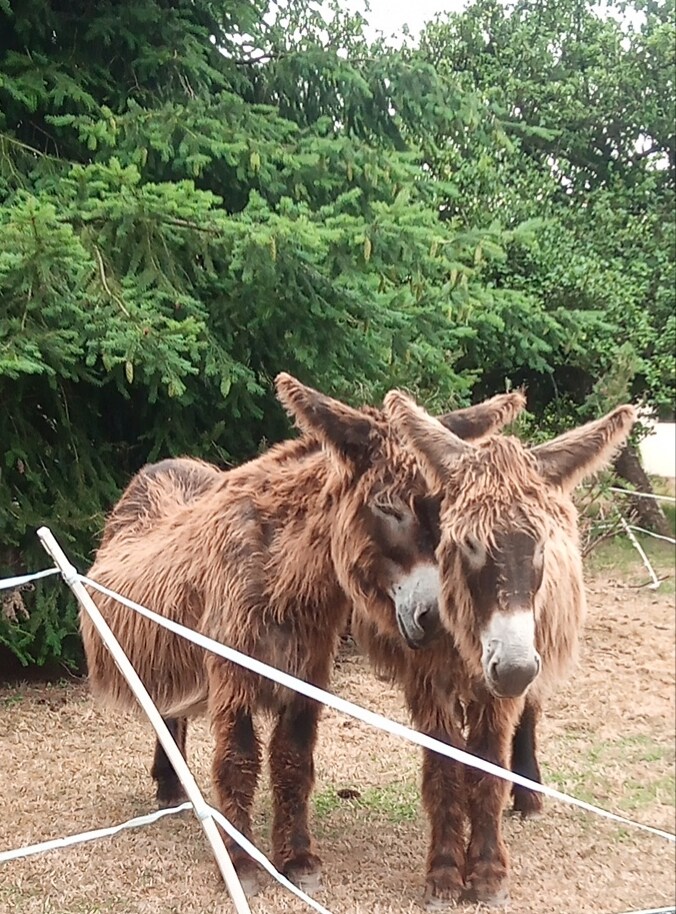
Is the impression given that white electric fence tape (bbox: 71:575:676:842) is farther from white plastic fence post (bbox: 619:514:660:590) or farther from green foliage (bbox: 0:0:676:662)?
white plastic fence post (bbox: 619:514:660:590)

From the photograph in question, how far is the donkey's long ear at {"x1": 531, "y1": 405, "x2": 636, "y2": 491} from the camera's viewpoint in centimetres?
135

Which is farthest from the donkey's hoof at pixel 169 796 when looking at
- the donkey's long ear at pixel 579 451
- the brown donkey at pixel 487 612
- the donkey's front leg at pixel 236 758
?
the donkey's long ear at pixel 579 451

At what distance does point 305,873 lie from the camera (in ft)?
4.88

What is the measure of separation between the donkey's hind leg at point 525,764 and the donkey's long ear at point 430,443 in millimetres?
591

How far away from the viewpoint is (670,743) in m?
1.78

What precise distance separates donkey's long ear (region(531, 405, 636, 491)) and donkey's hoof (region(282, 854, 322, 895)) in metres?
0.71

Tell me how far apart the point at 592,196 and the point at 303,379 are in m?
0.65

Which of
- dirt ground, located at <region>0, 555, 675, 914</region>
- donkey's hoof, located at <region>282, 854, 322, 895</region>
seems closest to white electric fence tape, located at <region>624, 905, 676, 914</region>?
dirt ground, located at <region>0, 555, 675, 914</region>

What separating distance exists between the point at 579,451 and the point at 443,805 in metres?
0.59

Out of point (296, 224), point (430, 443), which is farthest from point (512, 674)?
point (296, 224)

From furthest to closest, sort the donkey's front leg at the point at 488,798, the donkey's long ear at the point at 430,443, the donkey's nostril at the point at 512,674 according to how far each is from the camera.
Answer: the donkey's front leg at the point at 488,798 → the donkey's long ear at the point at 430,443 → the donkey's nostril at the point at 512,674

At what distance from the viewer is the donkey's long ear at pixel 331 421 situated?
137 cm

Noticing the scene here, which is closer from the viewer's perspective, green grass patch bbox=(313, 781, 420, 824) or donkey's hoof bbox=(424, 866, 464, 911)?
donkey's hoof bbox=(424, 866, 464, 911)

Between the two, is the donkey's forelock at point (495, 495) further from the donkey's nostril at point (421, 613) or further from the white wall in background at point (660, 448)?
the white wall in background at point (660, 448)
